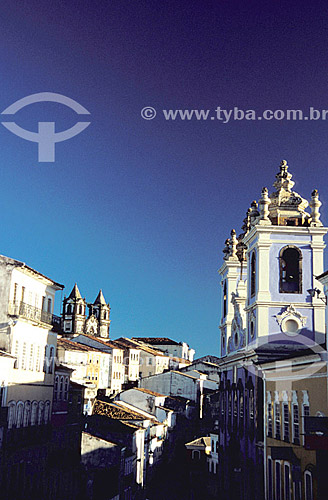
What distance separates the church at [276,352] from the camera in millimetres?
27281

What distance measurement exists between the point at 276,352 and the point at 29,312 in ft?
46.7

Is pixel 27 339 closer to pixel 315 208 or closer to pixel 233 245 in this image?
pixel 315 208

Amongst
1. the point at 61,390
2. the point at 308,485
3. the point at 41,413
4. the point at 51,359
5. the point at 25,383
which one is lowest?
the point at 308,485

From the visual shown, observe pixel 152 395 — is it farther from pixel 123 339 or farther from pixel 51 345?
pixel 123 339

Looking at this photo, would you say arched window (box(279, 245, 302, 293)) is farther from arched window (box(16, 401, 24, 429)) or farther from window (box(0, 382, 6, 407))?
window (box(0, 382, 6, 407))

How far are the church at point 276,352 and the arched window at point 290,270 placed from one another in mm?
61

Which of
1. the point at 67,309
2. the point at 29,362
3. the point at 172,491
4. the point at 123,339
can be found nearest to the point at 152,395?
the point at 172,491

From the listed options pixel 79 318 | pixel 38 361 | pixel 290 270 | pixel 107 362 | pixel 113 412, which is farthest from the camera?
pixel 79 318

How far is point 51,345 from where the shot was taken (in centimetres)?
Result: 3684

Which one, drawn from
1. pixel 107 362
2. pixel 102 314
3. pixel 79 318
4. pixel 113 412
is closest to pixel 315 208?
pixel 113 412

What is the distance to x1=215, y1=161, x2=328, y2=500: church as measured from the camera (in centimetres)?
2728

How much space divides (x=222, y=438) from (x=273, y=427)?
1660cm

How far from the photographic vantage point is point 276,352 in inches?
1399

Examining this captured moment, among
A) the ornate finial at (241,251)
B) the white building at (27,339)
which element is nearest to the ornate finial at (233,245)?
the ornate finial at (241,251)
